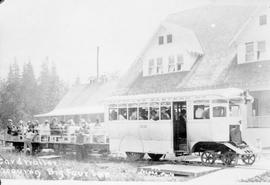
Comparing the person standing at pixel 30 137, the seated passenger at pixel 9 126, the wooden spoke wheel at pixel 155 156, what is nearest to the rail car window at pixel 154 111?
the wooden spoke wheel at pixel 155 156

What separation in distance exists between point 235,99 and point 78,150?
2.42 metres

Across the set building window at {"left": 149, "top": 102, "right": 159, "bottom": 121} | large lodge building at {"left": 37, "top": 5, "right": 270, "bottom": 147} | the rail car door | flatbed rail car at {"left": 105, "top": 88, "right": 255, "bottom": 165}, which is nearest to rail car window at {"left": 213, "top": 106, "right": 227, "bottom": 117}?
flatbed rail car at {"left": 105, "top": 88, "right": 255, "bottom": 165}

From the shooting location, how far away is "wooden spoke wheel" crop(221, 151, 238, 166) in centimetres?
544

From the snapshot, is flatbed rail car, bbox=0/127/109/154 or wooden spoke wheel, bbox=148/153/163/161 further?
flatbed rail car, bbox=0/127/109/154

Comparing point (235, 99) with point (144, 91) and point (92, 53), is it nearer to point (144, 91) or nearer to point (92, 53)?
point (144, 91)

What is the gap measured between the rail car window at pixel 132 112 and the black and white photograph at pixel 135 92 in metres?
0.01

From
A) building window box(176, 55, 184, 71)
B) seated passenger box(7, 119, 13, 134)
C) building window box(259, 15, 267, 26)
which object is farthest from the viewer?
seated passenger box(7, 119, 13, 134)

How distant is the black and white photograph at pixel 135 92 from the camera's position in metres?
5.46

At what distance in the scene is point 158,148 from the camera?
5934 millimetres

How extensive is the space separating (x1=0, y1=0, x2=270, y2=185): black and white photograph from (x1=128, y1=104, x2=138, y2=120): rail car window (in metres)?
0.01

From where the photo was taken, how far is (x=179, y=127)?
584 cm

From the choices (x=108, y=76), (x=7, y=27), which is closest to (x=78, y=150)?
(x=108, y=76)

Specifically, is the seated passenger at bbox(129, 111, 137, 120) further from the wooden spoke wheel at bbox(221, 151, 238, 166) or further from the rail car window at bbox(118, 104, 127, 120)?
the wooden spoke wheel at bbox(221, 151, 238, 166)

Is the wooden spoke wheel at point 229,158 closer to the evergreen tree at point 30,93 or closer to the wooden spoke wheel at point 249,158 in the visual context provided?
the wooden spoke wheel at point 249,158
